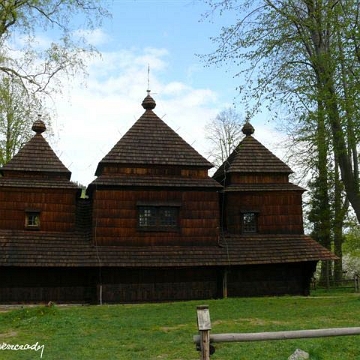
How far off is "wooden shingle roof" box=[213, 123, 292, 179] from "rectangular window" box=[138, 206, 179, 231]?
12.3ft

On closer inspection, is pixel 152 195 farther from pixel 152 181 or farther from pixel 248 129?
pixel 248 129

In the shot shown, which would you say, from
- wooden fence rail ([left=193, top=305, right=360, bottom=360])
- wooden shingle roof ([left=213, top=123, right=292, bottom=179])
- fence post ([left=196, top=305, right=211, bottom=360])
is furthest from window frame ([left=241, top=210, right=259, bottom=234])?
fence post ([left=196, top=305, right=211, bottom=360])

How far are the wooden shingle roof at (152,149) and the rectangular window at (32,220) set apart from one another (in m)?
3.17

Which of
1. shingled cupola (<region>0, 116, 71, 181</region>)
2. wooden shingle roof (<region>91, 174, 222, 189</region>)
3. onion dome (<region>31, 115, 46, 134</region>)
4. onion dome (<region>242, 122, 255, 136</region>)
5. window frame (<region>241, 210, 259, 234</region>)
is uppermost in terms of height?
onion dome (<region>242, 122, 255, 136</region>)

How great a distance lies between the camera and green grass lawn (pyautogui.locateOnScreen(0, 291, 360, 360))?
29.2 ft

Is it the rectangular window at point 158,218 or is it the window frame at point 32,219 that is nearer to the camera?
the window frame at point 32,219

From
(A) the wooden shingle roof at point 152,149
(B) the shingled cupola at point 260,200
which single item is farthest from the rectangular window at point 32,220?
(B) the shingled cupola at point 260,200

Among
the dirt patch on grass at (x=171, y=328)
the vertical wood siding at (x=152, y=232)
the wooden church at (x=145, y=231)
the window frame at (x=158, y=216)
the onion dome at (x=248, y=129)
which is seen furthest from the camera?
the onion dome at (x=248, y=129)

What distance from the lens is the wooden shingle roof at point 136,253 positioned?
709 inches

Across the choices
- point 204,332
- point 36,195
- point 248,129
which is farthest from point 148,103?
point 204,332

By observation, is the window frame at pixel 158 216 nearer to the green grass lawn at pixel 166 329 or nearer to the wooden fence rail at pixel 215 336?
the green grass lawn at pixel 166 329

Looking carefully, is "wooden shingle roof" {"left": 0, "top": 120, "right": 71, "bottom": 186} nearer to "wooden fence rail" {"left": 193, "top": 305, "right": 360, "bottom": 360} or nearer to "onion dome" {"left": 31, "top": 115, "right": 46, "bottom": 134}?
"onion dome" {"left": 31, "top": 115, "right": 46, "bottom": 134}

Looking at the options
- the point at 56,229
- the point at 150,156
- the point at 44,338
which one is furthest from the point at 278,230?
the point at 44,338

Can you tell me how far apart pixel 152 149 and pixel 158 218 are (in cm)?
305
